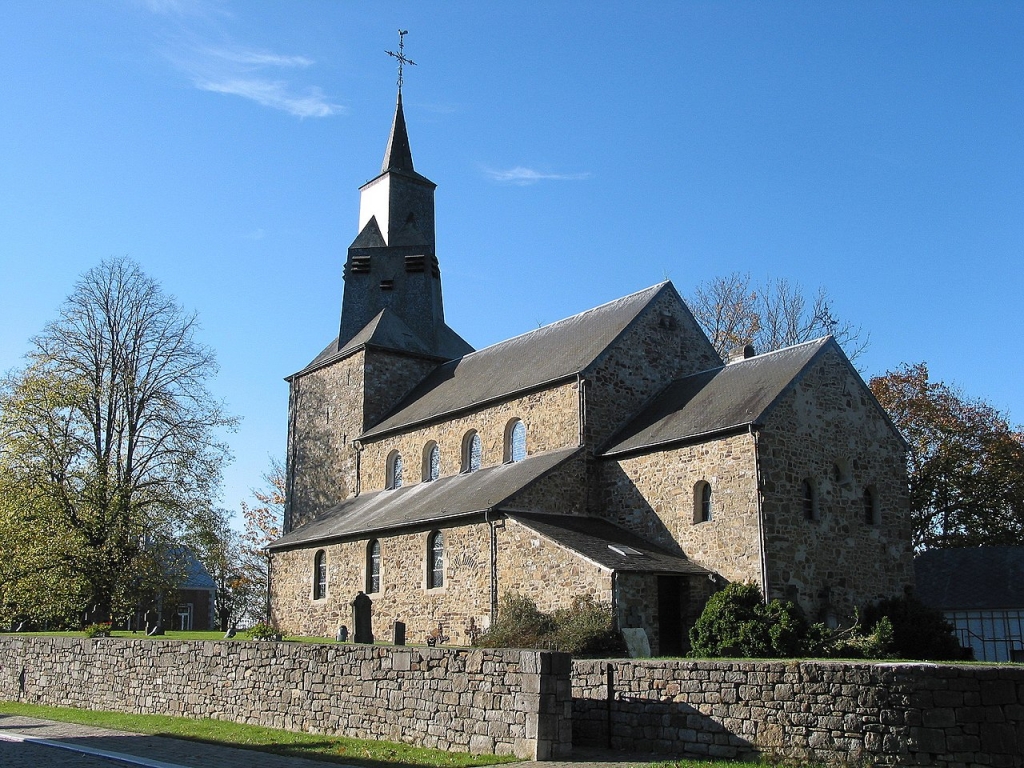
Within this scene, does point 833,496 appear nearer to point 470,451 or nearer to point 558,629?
point 558,629

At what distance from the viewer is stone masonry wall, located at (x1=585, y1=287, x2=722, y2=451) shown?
26.0 metres

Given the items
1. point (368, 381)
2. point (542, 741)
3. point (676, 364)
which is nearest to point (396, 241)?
point (368, 381)

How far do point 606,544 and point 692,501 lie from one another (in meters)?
2.38

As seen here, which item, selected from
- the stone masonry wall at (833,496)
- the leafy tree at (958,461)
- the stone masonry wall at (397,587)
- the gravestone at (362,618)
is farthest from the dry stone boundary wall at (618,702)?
the leafy tree at (958,461)

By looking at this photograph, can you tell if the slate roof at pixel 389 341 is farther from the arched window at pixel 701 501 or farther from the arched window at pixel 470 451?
the arched window at pixel 701 501

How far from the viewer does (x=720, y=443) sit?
73.3 ft

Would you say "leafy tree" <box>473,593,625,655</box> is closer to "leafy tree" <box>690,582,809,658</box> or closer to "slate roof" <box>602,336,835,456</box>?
"leafy tree" <box>690,582,809,658</box>

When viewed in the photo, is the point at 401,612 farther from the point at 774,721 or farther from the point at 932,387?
the point at 932,387

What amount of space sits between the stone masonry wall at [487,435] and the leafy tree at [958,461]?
1696cm

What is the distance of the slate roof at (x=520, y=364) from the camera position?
27.5m

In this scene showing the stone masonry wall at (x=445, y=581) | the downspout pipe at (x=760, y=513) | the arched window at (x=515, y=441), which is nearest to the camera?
the downspout pipe at (x=760, y=513)

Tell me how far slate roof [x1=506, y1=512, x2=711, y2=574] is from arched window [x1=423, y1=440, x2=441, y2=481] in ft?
23.7

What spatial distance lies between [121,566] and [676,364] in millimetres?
18932

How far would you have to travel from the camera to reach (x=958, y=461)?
3659cm
